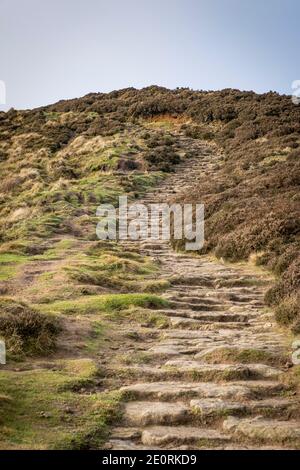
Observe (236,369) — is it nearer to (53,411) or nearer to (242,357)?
(242,357)

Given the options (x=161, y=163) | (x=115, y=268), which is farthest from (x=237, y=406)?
(x=161, y=163)

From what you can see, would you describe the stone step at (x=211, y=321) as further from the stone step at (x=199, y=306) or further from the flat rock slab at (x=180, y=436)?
the flat rock slab at (x=180, y=436)

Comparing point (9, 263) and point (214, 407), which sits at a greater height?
point (9, 263)

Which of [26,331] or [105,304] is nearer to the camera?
[26,331]

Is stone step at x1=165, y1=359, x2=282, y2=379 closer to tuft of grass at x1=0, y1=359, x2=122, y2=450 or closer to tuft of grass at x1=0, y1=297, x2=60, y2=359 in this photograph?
tuft of grass at x1=0, y1=359, x2=122, y2=450

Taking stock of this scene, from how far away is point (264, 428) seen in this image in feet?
20.2

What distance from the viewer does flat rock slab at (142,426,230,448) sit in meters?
6.04

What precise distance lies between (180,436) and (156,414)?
0.61 meters

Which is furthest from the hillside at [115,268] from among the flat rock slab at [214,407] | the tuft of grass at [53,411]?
the flat rock slab at [214,407]

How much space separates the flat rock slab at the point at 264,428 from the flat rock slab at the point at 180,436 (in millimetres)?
191

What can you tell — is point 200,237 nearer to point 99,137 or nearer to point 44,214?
point 44,214

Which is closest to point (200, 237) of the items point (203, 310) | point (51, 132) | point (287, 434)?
point (203, 310)

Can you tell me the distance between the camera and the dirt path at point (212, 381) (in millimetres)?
6125

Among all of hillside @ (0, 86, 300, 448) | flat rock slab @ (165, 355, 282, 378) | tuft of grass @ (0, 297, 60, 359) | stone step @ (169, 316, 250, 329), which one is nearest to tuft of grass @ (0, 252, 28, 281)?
hillside @ (0, 86, 300, 448)
